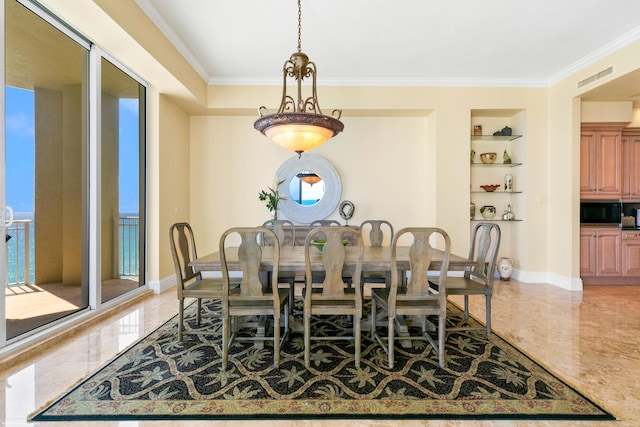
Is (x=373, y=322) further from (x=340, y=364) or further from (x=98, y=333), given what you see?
(x=98, y=333)

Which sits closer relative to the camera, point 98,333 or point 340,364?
point 340,364

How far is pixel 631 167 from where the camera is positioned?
4.62m

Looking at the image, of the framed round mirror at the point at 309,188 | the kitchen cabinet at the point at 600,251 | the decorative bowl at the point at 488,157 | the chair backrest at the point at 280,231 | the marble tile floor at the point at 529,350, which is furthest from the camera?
the framed round mirror at the point at 309,188

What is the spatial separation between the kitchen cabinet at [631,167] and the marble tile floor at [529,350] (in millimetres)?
1562

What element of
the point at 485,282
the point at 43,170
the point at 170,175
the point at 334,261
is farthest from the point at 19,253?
the point at 485,282

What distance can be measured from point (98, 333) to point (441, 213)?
4502 mm

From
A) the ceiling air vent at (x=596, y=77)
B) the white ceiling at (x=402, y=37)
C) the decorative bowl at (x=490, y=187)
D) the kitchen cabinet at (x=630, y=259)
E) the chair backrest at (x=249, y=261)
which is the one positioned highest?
the white ceiling at (x=402, y=37)

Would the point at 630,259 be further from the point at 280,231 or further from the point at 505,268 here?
the point at 280,231

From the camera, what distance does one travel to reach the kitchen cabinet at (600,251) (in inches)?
179

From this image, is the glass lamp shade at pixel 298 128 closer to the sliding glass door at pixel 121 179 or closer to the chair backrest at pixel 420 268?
the chair backrest at pixel 420 268

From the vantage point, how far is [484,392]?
6.20 ft

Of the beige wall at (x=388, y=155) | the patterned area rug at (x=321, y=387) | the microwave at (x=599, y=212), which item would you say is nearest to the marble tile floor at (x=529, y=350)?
the patterned area rug at (x=321, y=387)

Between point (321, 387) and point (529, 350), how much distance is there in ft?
5.65

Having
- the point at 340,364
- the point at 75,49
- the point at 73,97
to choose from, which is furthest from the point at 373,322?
the point at 75,49
